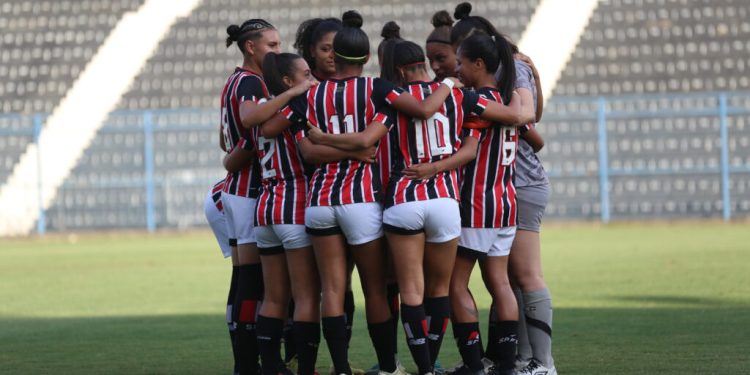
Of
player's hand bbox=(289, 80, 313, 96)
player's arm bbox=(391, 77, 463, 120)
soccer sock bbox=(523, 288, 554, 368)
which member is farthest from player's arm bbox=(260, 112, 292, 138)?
soccer sock bbox=(523, 288, 554, 368)

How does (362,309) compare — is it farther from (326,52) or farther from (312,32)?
(326,52)

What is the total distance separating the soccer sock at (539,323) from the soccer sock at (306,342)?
1058mm

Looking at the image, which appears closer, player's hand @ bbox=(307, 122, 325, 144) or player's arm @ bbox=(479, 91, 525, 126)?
player's hand @ bbox=(307, 122, 325, 144)

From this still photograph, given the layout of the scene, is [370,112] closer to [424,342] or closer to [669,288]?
[424,342]

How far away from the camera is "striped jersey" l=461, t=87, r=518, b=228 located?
5.70 metres

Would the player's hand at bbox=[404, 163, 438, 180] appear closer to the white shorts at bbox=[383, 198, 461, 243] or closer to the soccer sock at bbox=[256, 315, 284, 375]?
the white shorts at bbox=[383, 198, 461, 243]

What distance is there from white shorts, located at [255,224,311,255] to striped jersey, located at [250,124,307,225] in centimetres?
4

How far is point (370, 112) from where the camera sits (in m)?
5.43

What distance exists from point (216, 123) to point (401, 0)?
578 centimetres

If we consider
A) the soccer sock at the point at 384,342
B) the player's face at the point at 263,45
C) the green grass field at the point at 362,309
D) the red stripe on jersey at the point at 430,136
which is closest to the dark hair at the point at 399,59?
the red stripe on jersey at the point at 430,136

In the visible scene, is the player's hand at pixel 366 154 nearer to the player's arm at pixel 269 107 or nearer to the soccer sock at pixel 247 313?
the player's arm at pixel 269 107

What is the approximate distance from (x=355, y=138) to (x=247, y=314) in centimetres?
116

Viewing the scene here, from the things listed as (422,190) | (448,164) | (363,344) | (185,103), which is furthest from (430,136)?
(185,103)

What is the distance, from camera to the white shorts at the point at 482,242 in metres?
5.71
